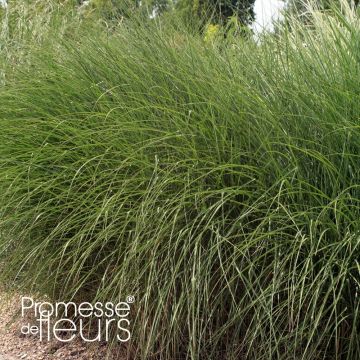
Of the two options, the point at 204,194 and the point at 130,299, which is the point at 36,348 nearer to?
the point at 130,299

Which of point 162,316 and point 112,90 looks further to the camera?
point 112,90

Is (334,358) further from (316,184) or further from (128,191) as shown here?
(128,191)

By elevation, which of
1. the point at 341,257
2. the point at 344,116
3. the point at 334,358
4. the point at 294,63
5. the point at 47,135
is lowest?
the point at 334,358

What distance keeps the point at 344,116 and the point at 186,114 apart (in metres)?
0.76

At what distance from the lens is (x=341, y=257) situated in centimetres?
237

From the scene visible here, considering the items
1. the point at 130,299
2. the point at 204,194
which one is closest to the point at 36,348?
the point at 130,299

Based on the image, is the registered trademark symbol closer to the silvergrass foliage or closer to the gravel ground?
the silvergrass foliage

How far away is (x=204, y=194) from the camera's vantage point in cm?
260

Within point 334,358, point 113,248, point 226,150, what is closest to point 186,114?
point 226,150

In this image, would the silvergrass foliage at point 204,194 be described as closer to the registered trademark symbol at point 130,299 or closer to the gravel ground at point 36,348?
the registered trademark symbol at point 130,299

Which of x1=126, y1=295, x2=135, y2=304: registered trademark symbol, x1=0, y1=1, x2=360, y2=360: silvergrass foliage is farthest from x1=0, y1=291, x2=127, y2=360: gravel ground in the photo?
x1=126, y1=295, x2=135, y2=304: registered trademark symbol

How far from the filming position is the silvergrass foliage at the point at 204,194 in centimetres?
237

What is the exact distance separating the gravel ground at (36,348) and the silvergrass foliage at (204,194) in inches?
9.3

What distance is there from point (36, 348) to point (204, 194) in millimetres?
1363
